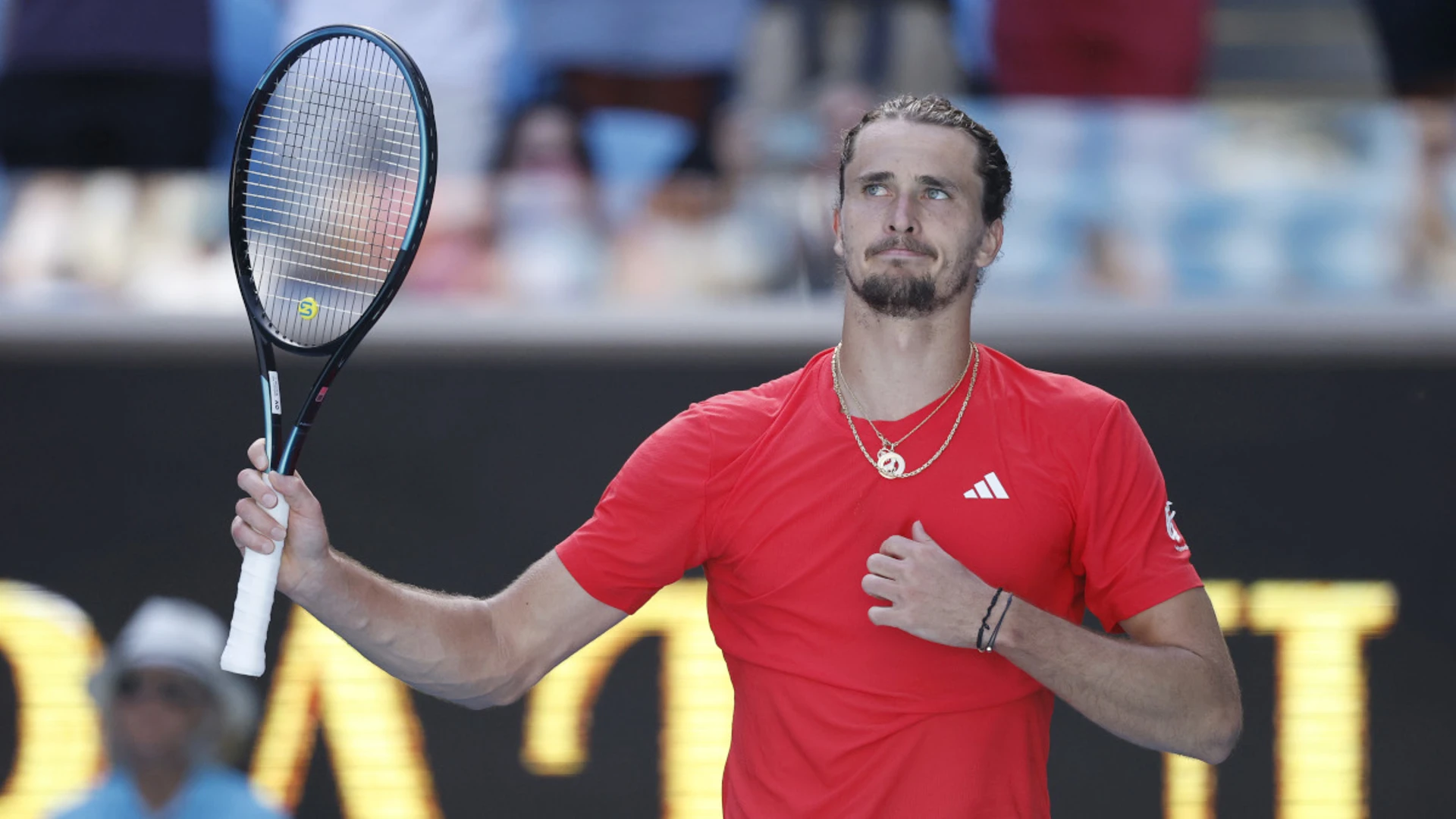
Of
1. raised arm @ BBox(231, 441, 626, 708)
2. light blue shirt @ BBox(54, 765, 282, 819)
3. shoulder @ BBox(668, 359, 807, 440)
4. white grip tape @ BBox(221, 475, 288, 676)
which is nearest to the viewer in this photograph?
white grip tape @ BBox(221, 475, 288, 676)

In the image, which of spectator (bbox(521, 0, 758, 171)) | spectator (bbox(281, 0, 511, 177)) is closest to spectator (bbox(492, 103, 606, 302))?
spectator (bbox(281, 0, 511, 177))

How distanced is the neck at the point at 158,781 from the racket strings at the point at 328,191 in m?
1.21

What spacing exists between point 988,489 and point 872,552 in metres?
0.19

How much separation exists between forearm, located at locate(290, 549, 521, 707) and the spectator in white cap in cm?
155

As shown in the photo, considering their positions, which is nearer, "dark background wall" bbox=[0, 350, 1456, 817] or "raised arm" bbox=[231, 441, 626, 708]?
"raised arm" bbox=[231, 441, 626, 708]

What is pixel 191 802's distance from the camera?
379 cm

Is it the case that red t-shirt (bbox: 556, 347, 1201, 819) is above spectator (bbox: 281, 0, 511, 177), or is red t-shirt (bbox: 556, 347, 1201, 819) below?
below

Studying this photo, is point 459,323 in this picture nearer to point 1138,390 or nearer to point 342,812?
point 342,812

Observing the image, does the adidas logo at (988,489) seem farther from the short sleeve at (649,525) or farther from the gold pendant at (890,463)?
the short sleeve at (649,525)

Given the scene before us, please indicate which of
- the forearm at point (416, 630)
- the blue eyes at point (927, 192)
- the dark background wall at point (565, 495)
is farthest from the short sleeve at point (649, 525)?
the dark background wall at point (565, 495)

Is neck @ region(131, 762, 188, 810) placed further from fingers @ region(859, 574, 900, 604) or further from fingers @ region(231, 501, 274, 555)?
fingers @ region(859, 574, 900, 604)

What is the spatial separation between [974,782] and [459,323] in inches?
78.0

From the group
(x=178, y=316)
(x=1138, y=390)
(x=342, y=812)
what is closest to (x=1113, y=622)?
(x=1138, y=390)

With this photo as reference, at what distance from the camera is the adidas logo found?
92.7 inches
